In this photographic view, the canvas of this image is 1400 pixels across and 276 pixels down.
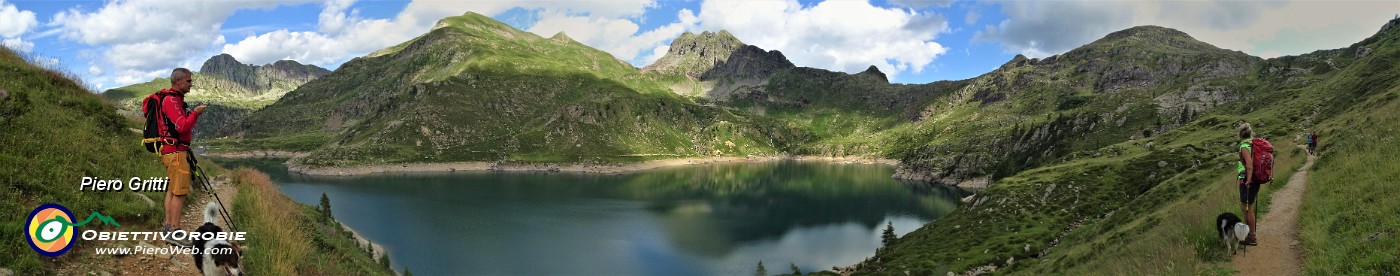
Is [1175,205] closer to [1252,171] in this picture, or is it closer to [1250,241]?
[1252,171]

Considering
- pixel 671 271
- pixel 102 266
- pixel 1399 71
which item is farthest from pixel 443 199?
pixel 1399 71

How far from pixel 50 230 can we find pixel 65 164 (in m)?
5.08

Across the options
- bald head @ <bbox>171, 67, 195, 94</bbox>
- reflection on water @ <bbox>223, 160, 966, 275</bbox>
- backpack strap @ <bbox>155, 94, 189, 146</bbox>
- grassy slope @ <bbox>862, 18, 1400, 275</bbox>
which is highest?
bald head @ <bbox>171, 67, 195, 94</bbox>

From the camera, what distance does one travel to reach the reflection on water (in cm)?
8275

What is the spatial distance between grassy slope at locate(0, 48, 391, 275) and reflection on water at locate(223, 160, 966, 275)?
59.3 metres

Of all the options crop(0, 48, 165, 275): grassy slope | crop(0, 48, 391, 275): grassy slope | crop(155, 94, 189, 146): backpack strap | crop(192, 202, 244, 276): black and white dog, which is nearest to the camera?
crop(192, 202, 244, 276): black and white dog

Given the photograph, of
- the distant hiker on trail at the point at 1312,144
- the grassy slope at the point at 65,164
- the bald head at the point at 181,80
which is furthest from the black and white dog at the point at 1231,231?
the distant hiker on trail at the point at 1312,144

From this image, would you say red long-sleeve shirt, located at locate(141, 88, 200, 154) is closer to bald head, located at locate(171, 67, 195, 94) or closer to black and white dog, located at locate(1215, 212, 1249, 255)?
bald head, located at locate(171, 67, 195, 94)

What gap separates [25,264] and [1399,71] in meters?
151

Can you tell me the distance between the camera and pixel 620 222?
119 meters

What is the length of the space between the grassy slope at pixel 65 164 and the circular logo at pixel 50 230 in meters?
0.14

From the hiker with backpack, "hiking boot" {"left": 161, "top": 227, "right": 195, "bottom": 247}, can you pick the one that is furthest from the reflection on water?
"hiking boot" {"left": 161, "top": 227, "right": 195, "bottom": 247}

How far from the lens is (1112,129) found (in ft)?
574

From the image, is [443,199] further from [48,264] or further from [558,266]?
[48,264]
